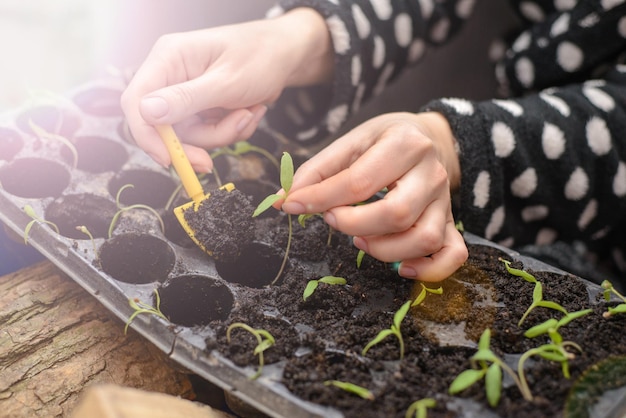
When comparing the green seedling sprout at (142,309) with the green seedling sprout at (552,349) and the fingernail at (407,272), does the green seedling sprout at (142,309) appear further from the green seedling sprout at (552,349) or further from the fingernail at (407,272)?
the green seedling sprout at (552,349)

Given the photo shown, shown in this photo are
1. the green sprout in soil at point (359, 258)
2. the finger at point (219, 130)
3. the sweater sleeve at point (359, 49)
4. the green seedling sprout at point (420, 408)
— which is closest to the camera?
the green seedling sprout at point (420, 408)

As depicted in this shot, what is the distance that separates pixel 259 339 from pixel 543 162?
0.60 metres

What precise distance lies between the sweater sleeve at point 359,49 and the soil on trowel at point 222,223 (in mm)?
370


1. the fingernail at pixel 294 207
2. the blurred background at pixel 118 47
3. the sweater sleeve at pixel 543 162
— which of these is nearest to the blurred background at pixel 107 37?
the blurred background at pixel 118 47

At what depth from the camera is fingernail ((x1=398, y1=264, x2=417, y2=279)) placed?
74 cm

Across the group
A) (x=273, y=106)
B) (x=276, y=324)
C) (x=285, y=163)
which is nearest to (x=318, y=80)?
(x=273, y=106)

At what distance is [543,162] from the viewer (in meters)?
0.98

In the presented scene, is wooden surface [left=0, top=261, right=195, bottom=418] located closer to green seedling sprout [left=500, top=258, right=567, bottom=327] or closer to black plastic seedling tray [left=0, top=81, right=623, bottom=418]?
black plastic seedling tray [left=0, top=81, right=623, bottom=418]

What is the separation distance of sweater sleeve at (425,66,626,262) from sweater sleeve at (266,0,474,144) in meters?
0.19

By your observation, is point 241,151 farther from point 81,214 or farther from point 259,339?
point 259,339

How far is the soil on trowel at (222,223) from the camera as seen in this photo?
2.58 ft

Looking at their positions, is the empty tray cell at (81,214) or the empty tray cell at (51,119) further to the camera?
the empty tray cell at (51,119)

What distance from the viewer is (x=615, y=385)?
2.09 feet

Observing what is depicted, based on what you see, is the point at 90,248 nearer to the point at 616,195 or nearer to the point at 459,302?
the point at 459,302
